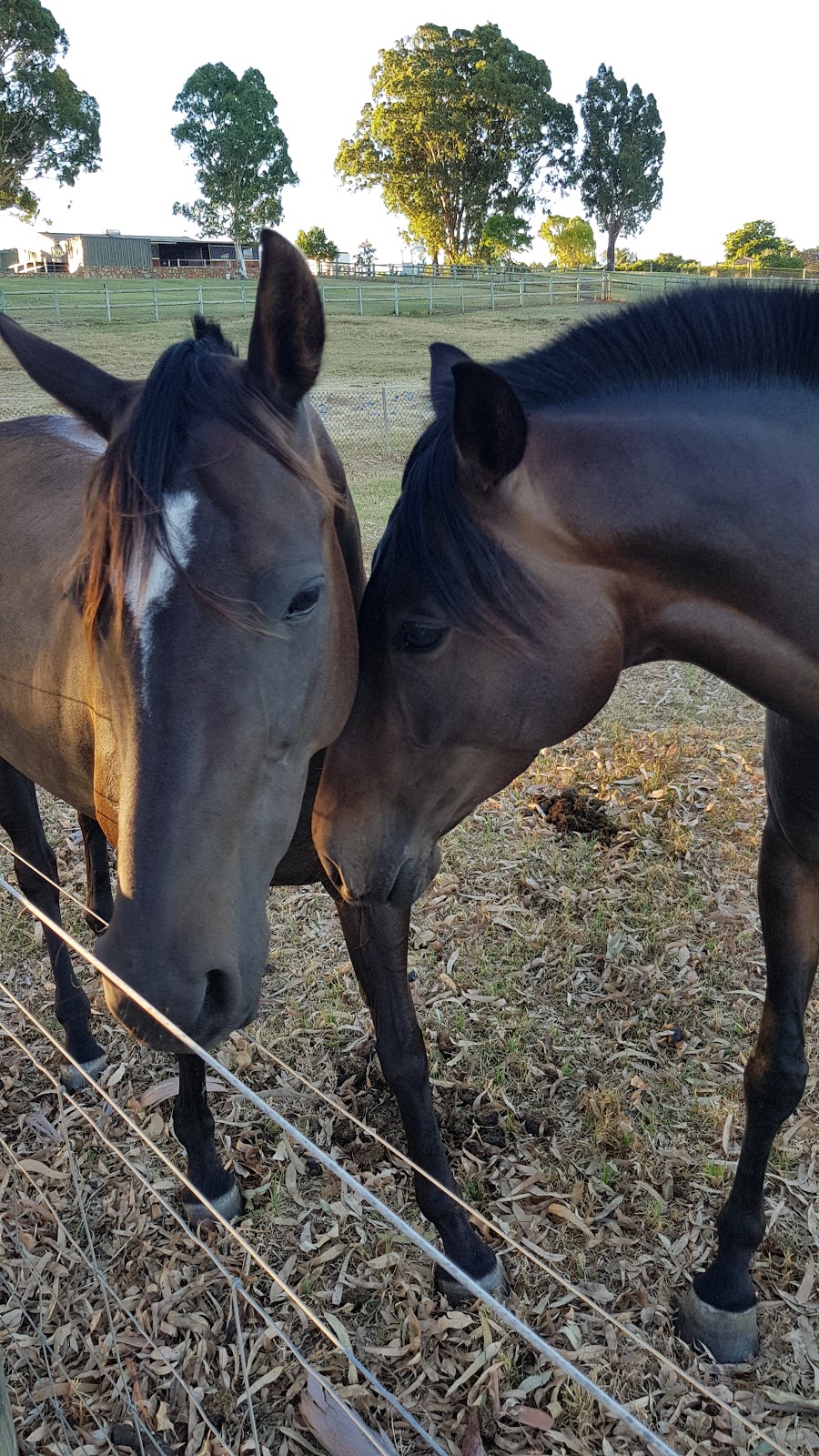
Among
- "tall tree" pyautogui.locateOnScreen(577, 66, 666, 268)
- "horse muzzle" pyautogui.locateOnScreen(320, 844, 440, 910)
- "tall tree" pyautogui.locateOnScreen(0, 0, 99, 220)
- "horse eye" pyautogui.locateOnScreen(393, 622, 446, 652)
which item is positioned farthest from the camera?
"tall tree" pyautogui.locateOnScreen(577, 66, 666, 268)

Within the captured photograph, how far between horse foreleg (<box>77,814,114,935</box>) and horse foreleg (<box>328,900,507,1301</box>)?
1.96 metres

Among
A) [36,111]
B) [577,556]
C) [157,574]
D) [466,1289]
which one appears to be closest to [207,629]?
[157,574]

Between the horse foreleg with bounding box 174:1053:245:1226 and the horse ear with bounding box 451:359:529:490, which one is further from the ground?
the horse ear with bounding box 451:359:529:490

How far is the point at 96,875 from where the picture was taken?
401 cm

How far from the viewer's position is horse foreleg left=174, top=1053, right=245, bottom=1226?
8.75ft

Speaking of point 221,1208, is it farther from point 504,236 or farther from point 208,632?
point 504,236

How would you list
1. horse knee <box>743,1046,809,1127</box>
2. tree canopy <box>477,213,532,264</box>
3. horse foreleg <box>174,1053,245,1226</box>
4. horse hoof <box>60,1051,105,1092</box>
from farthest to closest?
1. tree canopy <box>477,213,532,264</box>
2. horse hoof <box>60,1051,105,1092</box>
3. horse foreleg <box>174,1053,245,1226</box>
4. horse knee <box>743,1046,809,1127</box>

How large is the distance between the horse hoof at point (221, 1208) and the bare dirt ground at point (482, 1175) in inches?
1.8

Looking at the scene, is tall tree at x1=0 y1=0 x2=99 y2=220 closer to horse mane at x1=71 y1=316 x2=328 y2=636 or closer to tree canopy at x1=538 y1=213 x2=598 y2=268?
tree canopy at x1=538 y1=213 x2=598 y2=268

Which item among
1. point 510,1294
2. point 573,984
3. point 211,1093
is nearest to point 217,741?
point 510,1294

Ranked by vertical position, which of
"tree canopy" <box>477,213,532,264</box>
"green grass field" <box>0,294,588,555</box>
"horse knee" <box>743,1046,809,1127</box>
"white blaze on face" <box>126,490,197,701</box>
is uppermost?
"tree canopy" <box>477,213,532,264</box>

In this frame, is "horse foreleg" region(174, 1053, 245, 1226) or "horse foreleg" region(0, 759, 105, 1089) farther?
"horse foreleg" region(0, 759, 105, 1089)

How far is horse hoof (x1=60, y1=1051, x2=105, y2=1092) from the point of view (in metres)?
3.32

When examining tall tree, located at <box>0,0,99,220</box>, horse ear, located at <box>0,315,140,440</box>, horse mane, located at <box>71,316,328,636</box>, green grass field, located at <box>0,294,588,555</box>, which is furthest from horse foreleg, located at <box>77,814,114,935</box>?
tall tree, located at <box>0,0,99,220</box>
